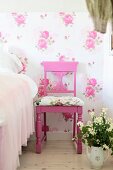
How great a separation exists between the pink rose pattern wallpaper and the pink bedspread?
1.83ft

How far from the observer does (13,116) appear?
193cm

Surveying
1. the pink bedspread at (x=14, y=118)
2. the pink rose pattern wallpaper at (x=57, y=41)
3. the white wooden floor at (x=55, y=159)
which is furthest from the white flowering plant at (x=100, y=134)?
the pink rose pattern wallpaper at (x=57, y=41)

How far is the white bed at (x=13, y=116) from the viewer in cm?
167

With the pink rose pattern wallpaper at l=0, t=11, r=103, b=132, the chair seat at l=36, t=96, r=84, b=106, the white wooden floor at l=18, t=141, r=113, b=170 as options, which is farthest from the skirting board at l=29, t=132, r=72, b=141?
the chair seat at l=36, t=96, r=84, b=106

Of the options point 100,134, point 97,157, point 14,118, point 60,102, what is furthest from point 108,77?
point 14,118

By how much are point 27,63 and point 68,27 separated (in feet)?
2.08

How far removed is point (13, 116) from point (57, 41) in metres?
1.49

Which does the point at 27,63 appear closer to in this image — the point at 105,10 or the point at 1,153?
the point at 1,153

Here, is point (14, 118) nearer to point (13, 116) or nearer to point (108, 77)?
point (13, 116)

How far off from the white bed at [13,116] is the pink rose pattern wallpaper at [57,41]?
442 mm

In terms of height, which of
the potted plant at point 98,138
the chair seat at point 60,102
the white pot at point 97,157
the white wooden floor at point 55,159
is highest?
the chair seat at point 60,102

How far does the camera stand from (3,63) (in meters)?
2.84

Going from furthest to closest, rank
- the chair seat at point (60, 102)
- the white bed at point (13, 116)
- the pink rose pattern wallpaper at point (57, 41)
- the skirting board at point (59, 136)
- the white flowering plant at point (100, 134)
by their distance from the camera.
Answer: the skirting board at point (59, 136), the pink rose pattern wallpaper at point (57, 41), the chair seat at point (60, 102), the white flowering plant at point (100, 134), the white bed at point (13, 116)

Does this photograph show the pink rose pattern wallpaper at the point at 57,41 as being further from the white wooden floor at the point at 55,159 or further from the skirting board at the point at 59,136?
the white wooden floor at the point at 55,159
